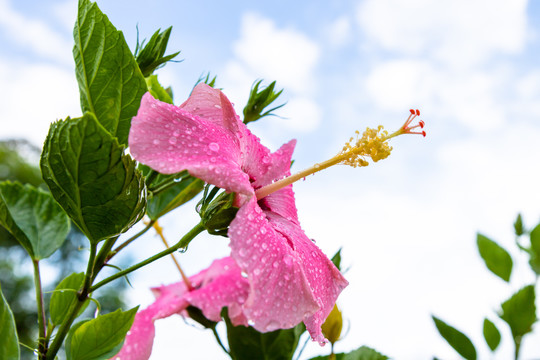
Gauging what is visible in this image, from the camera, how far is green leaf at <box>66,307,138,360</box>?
0.57 meters

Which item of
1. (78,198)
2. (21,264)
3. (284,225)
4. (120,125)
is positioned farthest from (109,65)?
(21,264)

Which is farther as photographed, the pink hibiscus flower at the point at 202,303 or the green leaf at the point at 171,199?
the green leaf at the point at 171,199

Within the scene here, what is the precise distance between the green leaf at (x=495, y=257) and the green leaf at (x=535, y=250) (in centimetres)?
5

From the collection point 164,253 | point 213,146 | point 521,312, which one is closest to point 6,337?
point 164,253

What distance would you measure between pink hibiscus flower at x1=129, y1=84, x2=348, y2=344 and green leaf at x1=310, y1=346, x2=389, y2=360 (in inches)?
2.7

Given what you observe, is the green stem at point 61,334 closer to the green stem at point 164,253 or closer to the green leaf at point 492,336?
the green stem at point 164,253

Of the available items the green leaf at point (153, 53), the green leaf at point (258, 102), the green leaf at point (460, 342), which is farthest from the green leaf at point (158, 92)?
the green leaf at point (460, 342)

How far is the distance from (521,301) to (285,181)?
2.03 feet

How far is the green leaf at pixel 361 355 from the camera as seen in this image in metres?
0.62

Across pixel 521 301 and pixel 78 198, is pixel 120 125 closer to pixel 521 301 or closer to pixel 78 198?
pixel 78 198

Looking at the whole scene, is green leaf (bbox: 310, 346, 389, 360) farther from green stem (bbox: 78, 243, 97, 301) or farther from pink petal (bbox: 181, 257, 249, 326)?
green stem (bbox: 78, 243, 97, 301)

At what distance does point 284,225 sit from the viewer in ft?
2.12

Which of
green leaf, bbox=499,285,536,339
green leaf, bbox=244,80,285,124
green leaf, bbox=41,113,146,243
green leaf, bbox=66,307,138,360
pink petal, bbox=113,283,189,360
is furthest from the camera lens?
green leaf, bbox=499,285,536,339

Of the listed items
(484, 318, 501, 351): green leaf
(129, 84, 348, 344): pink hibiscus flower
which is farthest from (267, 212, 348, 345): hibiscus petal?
(484, 318, 501, 351): green leaf
